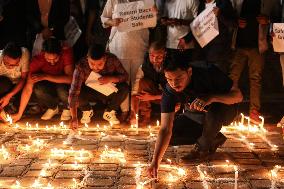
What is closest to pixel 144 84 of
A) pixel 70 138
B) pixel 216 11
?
pixel 70 138

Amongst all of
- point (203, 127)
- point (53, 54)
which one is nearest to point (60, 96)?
point (53, 54)

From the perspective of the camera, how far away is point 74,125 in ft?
22.7

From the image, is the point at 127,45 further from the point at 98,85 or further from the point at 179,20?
the point at 179,20

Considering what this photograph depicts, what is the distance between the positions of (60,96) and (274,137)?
327 centimetres

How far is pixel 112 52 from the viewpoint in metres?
7.69

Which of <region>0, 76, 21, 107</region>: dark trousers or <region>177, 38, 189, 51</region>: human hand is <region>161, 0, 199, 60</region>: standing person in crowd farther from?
<region>0, 76, 21, 107</region>: dark trousers

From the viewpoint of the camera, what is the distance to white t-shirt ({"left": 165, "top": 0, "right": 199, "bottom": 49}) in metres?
7.13

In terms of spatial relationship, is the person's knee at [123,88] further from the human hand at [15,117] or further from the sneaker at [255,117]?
the sneaker at [255,117]

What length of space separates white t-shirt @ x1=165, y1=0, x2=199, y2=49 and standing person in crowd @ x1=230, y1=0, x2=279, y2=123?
2.15 ft

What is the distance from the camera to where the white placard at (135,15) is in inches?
288

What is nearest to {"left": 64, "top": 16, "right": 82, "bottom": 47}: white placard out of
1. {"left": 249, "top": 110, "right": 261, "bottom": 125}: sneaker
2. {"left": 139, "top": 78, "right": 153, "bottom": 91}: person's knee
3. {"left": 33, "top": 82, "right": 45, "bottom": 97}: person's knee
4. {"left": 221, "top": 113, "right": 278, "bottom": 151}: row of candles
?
{"left": 33, "top": 82, "right": 45, "bottom": 97}: person's knee

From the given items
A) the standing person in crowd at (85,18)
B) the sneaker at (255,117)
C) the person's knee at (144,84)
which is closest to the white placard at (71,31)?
the standing person in crowd at (85,18)

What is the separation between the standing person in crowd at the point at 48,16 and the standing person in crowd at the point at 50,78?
37 centimetres

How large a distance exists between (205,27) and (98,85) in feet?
5.82
